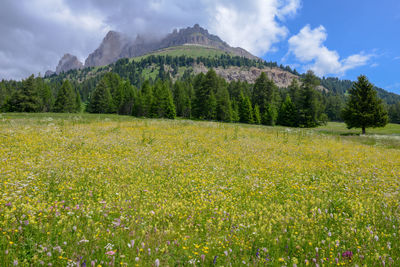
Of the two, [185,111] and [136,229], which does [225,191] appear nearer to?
[136,229]

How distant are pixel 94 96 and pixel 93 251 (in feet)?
334

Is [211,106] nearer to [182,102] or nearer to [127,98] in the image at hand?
[182,102]

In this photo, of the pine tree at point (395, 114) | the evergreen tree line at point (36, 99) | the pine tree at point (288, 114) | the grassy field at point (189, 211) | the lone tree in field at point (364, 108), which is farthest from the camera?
the pine tree at point (395, 114)

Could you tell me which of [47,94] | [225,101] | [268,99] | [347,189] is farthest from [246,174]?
[47,94]

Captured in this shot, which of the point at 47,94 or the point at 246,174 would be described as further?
the point at 47,94

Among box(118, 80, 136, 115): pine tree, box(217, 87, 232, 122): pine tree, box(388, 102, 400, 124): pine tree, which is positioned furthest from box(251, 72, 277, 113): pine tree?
box(388, 102, 400, 124): pine tree

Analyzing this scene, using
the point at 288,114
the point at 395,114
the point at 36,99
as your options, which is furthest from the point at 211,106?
the point at 395,114

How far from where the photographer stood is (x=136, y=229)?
4.19 meters

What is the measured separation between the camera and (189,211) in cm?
509

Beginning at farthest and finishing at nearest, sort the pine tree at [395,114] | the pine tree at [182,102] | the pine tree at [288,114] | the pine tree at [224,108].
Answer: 1. the pine tree at [395,114]
2. the pine tree at [182,102]
3. the pine tree at [224,108]
4. the pine tree at [288,114]

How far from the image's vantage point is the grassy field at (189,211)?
3.51 meters

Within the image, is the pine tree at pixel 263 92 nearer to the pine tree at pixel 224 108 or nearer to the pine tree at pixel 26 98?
the pine tree at pixel 224 108

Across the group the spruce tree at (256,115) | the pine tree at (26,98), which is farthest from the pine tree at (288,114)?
the pine tree at (26,98)

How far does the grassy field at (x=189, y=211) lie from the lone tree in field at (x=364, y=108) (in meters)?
33.3
